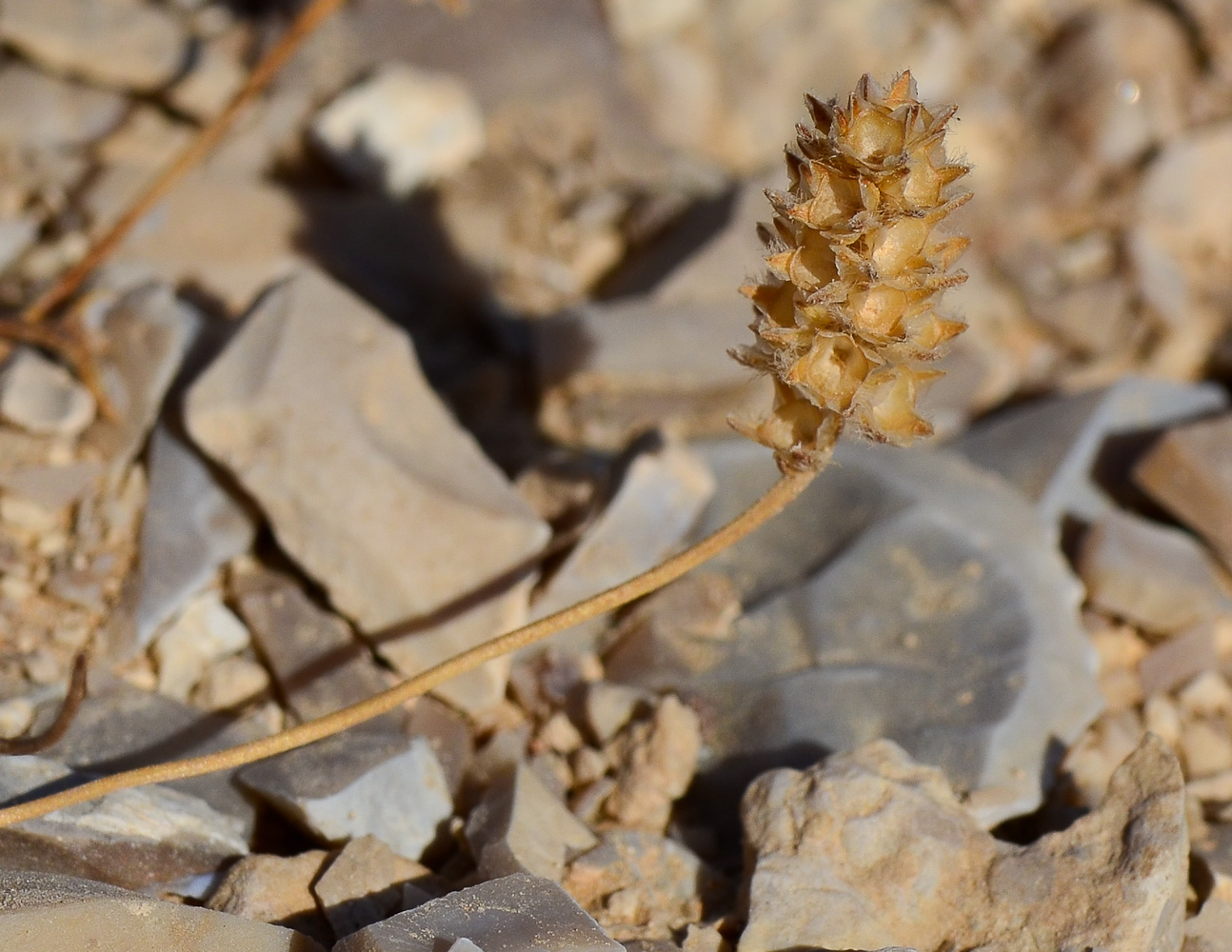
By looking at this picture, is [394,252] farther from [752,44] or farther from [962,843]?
[962,843]

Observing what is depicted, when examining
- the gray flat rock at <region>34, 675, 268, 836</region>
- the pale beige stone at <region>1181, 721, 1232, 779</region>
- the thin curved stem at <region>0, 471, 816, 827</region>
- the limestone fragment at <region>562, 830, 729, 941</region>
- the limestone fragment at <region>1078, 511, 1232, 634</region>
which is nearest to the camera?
the thin curved stem at <region>0, 471, 816, 827</region>

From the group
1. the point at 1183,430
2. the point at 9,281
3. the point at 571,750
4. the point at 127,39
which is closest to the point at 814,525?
the point at 571,750

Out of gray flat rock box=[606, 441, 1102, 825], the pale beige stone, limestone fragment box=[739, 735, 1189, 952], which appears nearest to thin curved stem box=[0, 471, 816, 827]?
limestone fragment box=[739, 735, 1189, 952]

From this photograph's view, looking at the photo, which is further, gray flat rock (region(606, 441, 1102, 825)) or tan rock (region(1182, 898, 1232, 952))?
gray flat rock (region(606, 441, 1102, 825))

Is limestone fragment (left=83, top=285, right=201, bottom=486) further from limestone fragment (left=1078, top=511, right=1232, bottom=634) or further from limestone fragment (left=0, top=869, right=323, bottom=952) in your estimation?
limestone fragment (left=1078, top=511, right=1232, bottom=634)

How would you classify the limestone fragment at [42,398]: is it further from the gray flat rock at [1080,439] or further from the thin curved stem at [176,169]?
the gray flat rock at [1080,439]

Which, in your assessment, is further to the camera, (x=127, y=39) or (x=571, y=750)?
(x=127, y=39)
